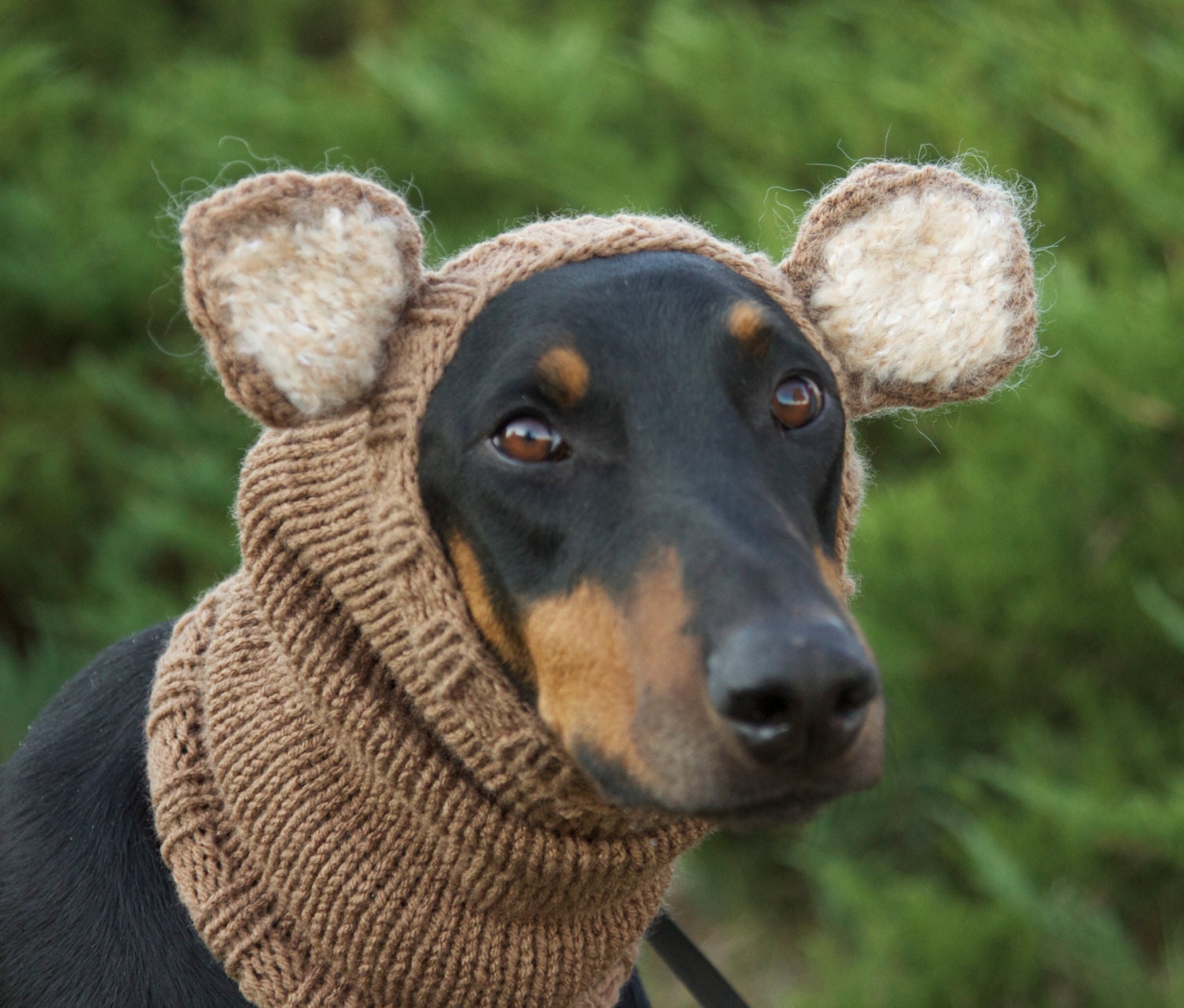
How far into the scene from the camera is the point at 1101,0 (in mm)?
4621

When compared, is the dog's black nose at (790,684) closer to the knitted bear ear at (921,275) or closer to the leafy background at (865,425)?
the knitted bear ear at (921,275)

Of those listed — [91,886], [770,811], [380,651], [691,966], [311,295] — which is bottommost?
[691,966]

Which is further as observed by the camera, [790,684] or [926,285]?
[926,285]

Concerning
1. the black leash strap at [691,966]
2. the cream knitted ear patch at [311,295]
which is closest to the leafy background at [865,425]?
the cream knitted ear patch at [311,295]

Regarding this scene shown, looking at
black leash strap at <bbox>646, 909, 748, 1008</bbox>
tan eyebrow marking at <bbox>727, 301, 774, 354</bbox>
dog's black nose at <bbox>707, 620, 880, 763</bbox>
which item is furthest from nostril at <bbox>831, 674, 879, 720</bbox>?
black leash strap at <bbox>646, 909, 748, 1008</bbox>

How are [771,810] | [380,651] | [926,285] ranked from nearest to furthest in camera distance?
[771,810]
[380,651]
[926,285]

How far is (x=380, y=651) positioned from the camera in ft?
5.67

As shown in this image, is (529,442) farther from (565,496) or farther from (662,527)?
(662,527)

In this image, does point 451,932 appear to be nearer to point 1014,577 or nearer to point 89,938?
point 89,938

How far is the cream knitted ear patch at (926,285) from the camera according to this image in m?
1.88

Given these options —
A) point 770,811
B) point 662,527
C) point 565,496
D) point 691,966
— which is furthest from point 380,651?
point 691,966

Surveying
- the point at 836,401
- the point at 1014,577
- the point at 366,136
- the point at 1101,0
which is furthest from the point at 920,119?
the point at 836,401

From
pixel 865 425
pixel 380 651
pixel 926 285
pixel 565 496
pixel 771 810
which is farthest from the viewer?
pixel 865 425

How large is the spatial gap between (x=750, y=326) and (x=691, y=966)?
103 cm
